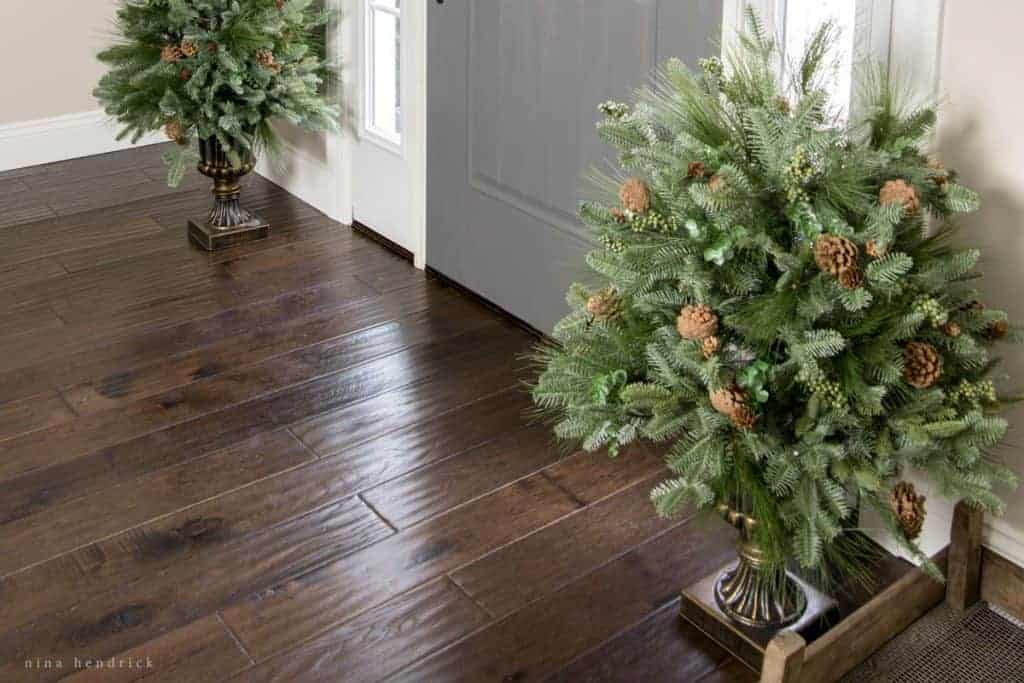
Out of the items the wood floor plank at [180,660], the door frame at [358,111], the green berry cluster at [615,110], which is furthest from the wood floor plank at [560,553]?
the door frame at [358,111]

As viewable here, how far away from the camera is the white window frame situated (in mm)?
3832

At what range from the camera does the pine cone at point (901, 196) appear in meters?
1.90

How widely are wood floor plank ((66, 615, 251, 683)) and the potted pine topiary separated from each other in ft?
6.14

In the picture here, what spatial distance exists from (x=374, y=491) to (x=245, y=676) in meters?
0.62

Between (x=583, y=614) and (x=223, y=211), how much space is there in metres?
2.16

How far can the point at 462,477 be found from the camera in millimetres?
2828

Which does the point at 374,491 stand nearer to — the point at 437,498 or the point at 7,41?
the point at 437,498

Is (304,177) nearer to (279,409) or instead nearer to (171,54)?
(171,54)

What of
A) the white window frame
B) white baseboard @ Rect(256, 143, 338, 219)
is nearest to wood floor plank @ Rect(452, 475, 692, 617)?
the white window frame

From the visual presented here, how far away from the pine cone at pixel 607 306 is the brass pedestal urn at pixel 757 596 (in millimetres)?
438

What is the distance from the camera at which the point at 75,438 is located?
2.96 m

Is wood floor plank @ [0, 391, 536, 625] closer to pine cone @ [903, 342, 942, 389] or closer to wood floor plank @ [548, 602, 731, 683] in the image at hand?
wood floor plank @ [548, 602, 731, 683]

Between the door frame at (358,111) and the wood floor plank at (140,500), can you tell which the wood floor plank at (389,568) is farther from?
the door frame at (358,111)

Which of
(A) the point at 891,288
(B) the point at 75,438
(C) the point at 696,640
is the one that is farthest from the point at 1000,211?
(B) the point at 75,438
